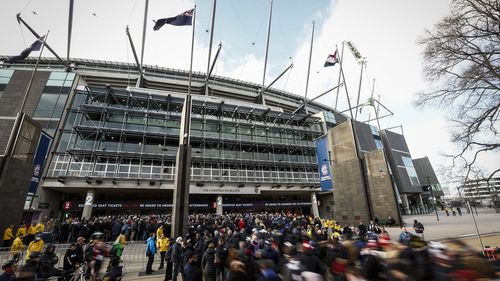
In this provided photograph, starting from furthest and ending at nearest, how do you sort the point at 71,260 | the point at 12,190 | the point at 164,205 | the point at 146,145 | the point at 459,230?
the point at 146,145
the point at 164,205
the point at 459,230
the point at 12,190
the point at 71,260

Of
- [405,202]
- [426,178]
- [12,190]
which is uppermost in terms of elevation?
[426,178]

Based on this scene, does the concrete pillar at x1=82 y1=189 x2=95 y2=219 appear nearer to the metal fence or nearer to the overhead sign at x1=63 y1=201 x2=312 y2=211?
the overhead sign at x1=63 y1=201 x2=312 y2=211

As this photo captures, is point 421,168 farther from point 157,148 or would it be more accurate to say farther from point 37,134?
point 37,134

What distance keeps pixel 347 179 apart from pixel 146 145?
25006 mm

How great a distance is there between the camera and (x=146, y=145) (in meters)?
29.5

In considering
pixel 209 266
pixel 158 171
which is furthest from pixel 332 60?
pixel 158 171

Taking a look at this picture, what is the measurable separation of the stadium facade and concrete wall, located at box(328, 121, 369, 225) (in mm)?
632

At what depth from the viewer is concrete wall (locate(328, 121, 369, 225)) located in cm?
1805

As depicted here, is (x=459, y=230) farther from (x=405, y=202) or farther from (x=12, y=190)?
(x=405, y=202)

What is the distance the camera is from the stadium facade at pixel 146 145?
83.8ft

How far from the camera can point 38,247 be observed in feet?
29.1

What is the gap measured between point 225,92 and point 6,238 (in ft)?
121

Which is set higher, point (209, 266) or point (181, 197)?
point (181, 197)

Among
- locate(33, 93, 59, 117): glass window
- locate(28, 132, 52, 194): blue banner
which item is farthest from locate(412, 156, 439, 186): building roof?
locate(33, 93, 59, 117): glass window
